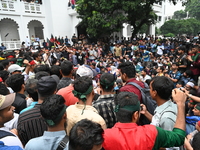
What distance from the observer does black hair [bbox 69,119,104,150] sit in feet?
3.56

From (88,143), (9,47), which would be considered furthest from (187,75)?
(9,47)

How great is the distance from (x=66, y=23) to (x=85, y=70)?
58.5 feet

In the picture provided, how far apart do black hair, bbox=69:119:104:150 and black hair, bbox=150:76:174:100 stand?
107 cm

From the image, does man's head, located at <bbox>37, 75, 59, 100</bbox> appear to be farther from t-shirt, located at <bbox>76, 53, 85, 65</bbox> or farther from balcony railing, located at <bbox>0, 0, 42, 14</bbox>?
balcony railing, located at <bbox>0, 0, 42, 14</bbox>

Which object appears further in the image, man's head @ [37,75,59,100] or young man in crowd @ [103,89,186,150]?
man's head @ [37,75,59,100]

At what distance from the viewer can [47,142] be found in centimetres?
140

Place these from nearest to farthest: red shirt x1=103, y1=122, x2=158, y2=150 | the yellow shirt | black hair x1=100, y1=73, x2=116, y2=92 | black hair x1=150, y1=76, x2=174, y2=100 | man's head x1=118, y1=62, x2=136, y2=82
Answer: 1. red shirt x1=103, y1=122, x2=158, y2=150
2. the yellow shirt
3. black hair x1=150, y1=76, x2=174, y2=100
4. black hair x1=100, y1=73, x2=116, y2=92
5. man's head x1=118, y1=62, x2=136, y2=82

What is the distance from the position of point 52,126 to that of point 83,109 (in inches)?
17.7

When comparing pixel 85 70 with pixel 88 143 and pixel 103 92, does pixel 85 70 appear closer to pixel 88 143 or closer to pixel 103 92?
pixel 103 92

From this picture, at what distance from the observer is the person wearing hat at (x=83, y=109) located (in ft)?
5.75

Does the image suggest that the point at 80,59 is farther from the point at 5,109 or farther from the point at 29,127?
the point at 5,109

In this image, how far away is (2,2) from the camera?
14836mm

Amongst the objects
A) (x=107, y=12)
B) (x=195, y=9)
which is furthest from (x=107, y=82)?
(x=195, y=9)

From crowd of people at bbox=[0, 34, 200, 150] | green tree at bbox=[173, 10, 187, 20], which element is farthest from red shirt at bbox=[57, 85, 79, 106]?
green tree at bbox=[173, 10, 187, 20]
